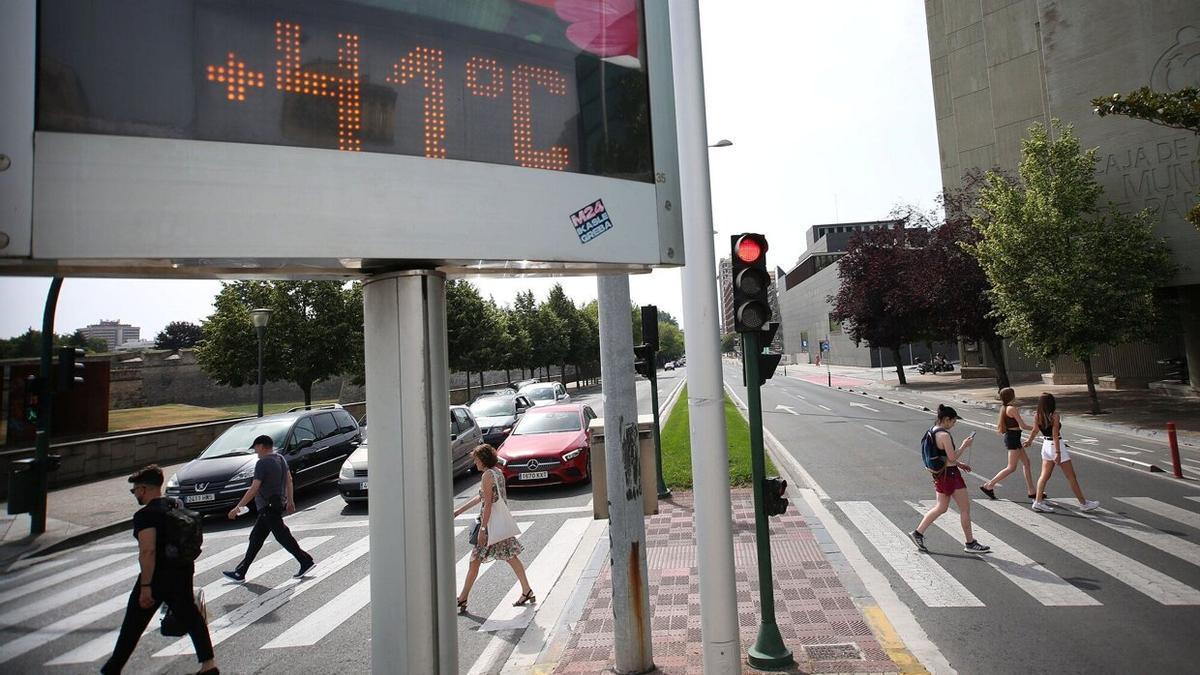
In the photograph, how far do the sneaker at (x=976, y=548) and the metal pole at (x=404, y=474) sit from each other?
7.50m

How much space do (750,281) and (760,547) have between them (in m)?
2.18

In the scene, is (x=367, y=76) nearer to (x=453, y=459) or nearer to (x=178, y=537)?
(x=178, y=537)

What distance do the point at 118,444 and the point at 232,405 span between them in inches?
1266

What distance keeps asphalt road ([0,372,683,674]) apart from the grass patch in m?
2.69

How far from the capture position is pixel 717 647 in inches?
146

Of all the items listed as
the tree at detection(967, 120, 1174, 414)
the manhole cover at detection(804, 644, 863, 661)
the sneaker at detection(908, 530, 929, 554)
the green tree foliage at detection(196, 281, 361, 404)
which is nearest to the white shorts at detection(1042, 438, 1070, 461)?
the sneaker at detection(908, 530, 929, 554)

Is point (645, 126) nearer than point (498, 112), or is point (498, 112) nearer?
point (498, 112)

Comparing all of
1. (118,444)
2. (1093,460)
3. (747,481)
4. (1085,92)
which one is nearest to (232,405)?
(118,444)

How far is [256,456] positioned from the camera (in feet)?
37.2

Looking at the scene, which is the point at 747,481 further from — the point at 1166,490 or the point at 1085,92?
the point at 1085,92

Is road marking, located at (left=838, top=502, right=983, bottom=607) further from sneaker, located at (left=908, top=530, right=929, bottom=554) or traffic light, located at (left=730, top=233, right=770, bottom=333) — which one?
traffic light, located at (left=730, top=233, right=770, bottom=333)

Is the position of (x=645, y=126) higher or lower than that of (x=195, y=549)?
higher

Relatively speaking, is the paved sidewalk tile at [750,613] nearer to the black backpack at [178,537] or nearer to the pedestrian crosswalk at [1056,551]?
the pedestrian crosswalk at [1056,551]

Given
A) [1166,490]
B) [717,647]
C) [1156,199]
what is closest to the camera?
[717,647]
